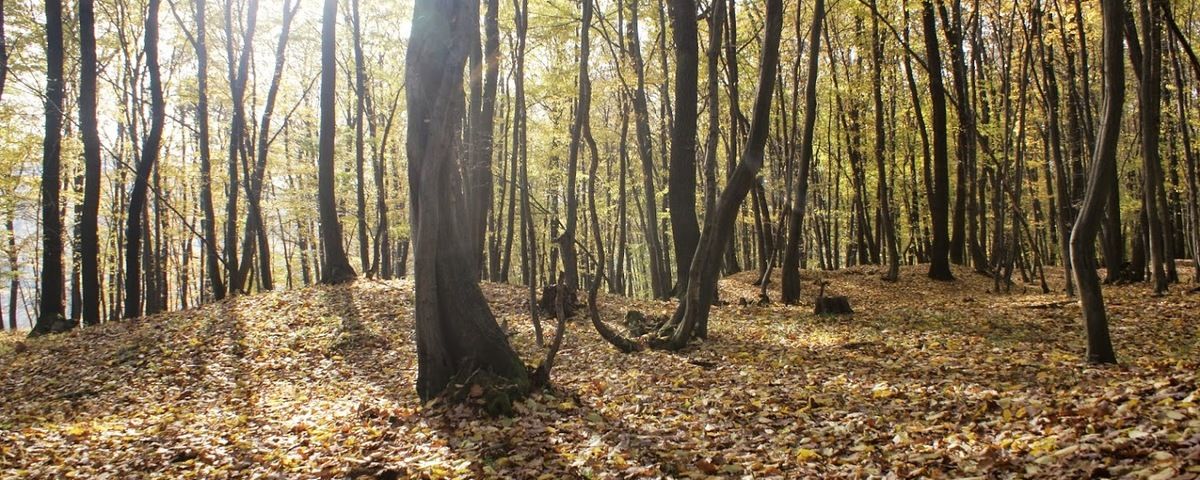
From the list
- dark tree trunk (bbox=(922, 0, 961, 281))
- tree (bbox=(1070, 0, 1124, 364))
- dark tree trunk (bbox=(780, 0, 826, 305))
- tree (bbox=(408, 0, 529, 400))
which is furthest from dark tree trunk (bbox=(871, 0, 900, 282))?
tree (bbox=(408, 0, 529, 400))

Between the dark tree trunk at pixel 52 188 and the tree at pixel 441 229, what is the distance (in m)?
11.1

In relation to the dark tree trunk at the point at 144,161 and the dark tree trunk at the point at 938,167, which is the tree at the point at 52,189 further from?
the dark tree trunk at the point at 938,167

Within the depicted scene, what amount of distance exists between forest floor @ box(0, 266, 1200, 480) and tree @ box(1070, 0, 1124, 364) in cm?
41

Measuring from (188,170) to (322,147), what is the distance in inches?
460

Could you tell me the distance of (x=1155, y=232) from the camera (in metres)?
11.7

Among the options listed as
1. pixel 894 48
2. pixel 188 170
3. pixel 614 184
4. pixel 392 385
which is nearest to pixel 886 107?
pixel 894 48

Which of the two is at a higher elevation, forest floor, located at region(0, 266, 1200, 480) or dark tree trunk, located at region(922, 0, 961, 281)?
dark tree trunk, located at region(922, 0, 961, 281)

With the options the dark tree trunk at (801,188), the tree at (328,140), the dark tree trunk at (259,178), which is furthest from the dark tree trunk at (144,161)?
the dark tree trunk at (801,188)

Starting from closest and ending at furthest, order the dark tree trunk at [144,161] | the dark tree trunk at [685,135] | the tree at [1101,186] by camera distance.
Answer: the tree at [1101,186], the dark tree trunk at [685,135], the dark tree trunk at [144,161]

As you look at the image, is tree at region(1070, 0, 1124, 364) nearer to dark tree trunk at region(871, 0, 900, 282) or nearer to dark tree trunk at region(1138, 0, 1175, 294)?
dark tree trunk at region(1138, 0, 1175, 294)

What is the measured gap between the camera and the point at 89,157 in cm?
1356

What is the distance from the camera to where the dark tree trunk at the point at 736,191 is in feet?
28.6

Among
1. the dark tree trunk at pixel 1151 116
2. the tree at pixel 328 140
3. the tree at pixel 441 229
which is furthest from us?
the tree at pixel 328 140

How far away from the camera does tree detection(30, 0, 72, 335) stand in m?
13.2
